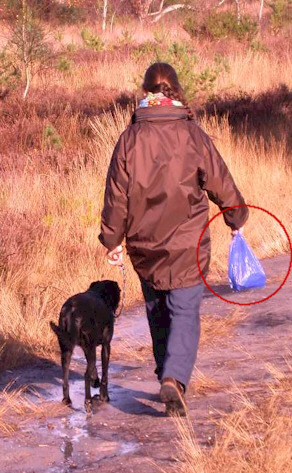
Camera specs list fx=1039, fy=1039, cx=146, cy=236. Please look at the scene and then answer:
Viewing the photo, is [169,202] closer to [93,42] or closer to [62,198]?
[62,198]

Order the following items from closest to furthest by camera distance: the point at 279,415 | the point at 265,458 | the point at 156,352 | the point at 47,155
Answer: the point at 265,458 < the point at 279,415 < the point at 156,352 < the point at 47,155

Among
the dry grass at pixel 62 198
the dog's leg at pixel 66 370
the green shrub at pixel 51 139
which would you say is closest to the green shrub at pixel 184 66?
the dry grass at pixel 62 198

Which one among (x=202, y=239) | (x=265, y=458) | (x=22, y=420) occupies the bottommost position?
(x=22, y=420)

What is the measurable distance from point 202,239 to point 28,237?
4535 mm

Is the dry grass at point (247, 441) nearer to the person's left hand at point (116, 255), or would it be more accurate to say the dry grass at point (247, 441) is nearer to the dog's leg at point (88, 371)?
the dog's leg at point (88, 371)

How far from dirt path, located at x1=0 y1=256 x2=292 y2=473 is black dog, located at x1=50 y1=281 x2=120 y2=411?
17 cm

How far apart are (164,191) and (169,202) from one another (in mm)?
62

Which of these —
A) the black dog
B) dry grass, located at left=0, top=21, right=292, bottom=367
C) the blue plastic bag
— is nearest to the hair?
the blue plastic bag

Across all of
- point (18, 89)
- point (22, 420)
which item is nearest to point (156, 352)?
point (22, 420)

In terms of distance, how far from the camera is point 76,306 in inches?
225

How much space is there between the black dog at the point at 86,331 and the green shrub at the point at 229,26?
24.7 meters

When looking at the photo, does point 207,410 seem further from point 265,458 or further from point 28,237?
point 28,237

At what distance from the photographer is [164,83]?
545 centimetres

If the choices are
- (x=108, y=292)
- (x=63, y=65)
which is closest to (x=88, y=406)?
(x=108, y=292)
